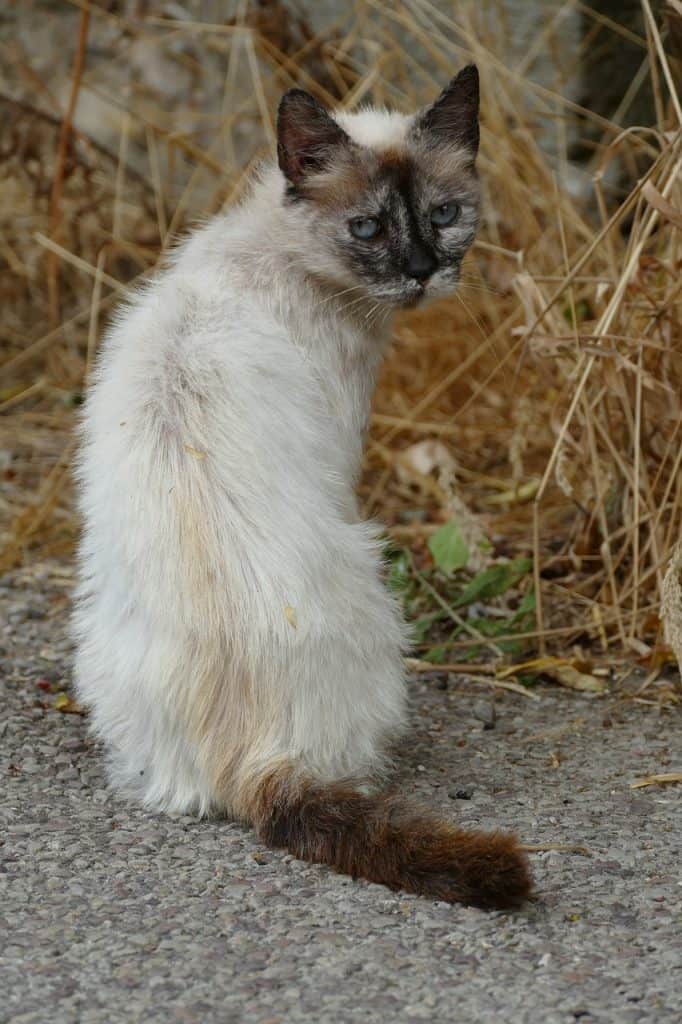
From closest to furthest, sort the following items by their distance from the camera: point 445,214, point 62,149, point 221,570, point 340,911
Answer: point 340,911, point 221,570, point 445,214, point 62,149

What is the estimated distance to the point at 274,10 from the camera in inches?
227

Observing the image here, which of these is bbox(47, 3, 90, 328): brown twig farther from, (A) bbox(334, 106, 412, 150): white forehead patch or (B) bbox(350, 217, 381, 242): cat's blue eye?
(B) bbox(350, 217, 381, 242): cat's blue eye

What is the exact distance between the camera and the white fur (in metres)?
2.98

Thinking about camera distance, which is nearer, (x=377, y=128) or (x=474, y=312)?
(x=377, y=128)

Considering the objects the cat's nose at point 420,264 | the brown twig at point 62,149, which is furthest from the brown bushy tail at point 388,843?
the brown twig at point 62,149

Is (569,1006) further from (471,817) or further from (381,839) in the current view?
(471,817)

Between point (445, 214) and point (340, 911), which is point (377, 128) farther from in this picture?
point (340, 911)

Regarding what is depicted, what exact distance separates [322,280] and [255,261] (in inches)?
7.1

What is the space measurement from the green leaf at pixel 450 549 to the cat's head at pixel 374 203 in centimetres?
106

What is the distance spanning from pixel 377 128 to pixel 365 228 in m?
0.38

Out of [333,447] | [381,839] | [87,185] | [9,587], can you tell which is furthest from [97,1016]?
[87,185]

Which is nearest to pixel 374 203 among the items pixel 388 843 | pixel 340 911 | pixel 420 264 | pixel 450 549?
pixel 420 264

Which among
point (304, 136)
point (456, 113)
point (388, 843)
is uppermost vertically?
point (456, 113)

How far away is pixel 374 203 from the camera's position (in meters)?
3.49
